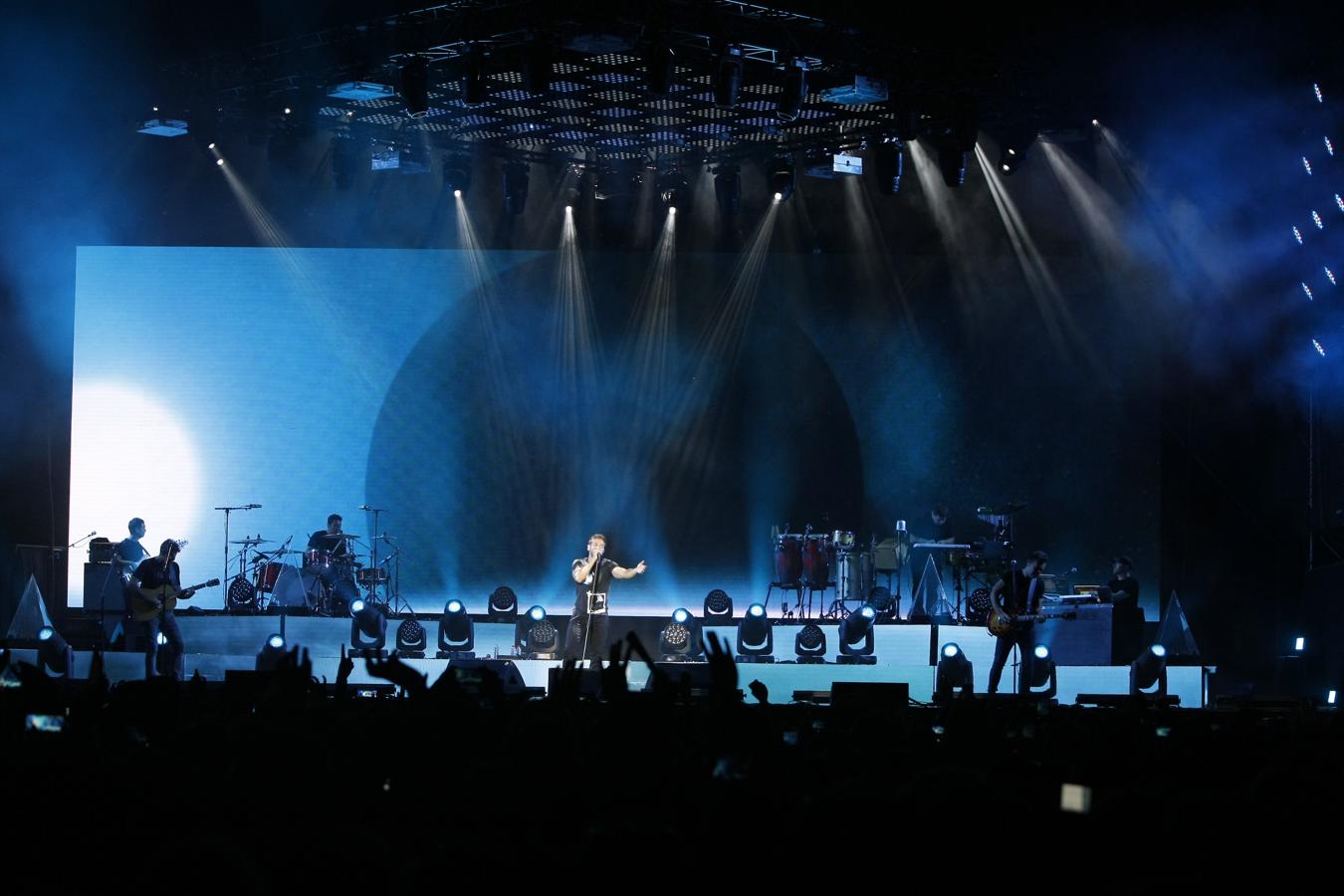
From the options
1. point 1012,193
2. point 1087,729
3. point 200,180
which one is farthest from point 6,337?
point 1087,729

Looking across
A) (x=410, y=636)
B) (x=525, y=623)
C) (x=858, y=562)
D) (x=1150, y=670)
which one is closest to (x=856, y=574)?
(x=858, y=562)

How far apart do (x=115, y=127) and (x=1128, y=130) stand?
36.2 feet

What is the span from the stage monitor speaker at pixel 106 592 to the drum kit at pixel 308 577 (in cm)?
118

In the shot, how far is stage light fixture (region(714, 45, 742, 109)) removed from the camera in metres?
12.6

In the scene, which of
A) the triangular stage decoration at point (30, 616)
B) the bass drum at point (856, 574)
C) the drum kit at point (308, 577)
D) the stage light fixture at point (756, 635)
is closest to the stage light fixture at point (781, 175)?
the bass drum at point (856, 574)

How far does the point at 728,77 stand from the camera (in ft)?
41.5

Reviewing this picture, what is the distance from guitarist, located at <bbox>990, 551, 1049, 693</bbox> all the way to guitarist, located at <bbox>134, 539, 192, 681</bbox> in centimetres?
751

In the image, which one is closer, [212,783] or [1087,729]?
[212,783]

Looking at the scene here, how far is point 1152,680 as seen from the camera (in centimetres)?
1312

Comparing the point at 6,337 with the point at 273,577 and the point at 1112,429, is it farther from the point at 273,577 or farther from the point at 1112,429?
the point at 1112,429

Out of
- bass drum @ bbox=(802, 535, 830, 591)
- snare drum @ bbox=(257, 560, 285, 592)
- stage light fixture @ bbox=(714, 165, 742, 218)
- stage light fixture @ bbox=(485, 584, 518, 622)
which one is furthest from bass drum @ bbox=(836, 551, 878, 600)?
snare drum @ bbox=(257, 560, 285, 592)

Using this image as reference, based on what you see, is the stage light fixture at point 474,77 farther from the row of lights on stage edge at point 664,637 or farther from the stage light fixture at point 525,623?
the stage light fixture at point 525,623

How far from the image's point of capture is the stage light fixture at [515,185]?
1666 cm

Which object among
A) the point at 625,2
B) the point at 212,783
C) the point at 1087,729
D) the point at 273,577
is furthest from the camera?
the point at 273,577
